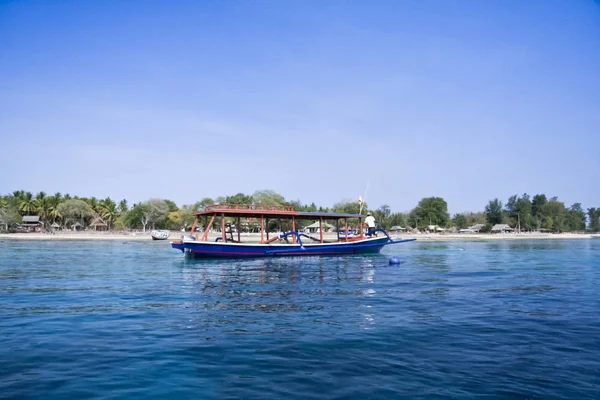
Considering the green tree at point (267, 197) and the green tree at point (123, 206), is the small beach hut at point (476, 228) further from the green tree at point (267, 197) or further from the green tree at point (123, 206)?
the green tree at point (123, 206)

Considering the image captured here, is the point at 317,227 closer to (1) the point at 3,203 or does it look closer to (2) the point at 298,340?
(1) the point at 3,203

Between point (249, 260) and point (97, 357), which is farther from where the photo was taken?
point (249, 260)

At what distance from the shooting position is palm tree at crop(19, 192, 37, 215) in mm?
99794

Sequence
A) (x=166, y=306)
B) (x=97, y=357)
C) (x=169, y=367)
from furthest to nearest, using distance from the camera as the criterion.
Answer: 1. (x=166, y=306)
2. (x=97, y=357)
3. (x=169, y=367)

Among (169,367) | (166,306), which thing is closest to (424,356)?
(169,367)

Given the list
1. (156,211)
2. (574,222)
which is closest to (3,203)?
(156,211)

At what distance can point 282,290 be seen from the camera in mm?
18172

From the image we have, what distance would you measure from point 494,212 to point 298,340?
473 feet

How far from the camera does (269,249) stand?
35.0 metres

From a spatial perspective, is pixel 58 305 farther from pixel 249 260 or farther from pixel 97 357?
pixel 249 260

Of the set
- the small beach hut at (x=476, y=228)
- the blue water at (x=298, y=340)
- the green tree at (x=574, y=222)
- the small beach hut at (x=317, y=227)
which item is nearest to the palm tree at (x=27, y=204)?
the small beach hut at (x=317, y=227)

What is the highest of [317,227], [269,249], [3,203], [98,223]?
[3,203]

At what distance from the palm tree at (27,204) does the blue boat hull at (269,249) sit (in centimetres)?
8400

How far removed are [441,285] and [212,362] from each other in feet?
44.6
